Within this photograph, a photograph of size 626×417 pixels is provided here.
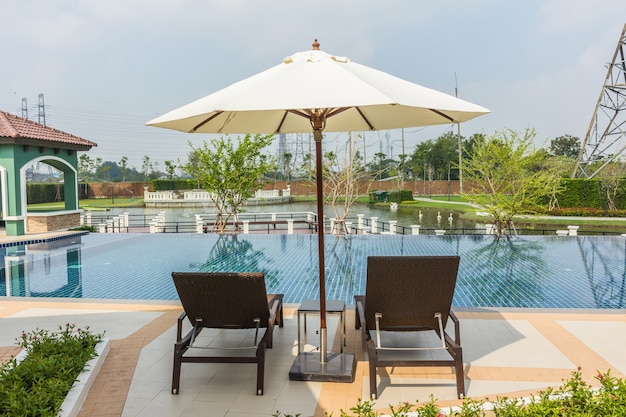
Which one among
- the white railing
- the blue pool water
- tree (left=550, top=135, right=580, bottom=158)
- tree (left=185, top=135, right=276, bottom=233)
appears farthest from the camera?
tree (left=550, top=135, right=580, bottom=158)

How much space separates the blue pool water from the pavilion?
157cm

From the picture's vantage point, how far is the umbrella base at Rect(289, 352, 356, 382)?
3637 millimetres

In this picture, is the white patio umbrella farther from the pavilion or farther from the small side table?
the pavilion

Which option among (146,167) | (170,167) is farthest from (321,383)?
(146,167)

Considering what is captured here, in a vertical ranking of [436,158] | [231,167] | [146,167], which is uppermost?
[146,167]

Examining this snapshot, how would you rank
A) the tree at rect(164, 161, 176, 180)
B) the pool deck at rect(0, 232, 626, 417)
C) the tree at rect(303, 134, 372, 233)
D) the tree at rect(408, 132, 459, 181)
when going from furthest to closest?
the tree at rect(408, 132, 459, 181)
the tree at rect(164, 161, 176, 180)
the tree at rect(303, 134, 372, 233)
the pool deck at rect(0, 232, 626, 417)

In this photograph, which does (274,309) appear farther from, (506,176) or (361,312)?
(506,176)

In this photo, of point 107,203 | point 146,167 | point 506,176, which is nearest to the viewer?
point 506,176

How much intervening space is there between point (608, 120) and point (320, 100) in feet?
117

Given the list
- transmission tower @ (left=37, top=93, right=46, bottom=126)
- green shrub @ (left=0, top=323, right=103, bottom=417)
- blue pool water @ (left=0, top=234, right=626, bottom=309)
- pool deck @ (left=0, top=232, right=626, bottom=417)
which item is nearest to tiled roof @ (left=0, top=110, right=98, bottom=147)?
blue pool water @ (left=0, top=234, right=626, bottom=309)

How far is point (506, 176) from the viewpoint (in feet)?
52.7

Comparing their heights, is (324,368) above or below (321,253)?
below

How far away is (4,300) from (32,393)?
14.3 ft

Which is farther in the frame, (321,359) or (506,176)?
(506,176)
